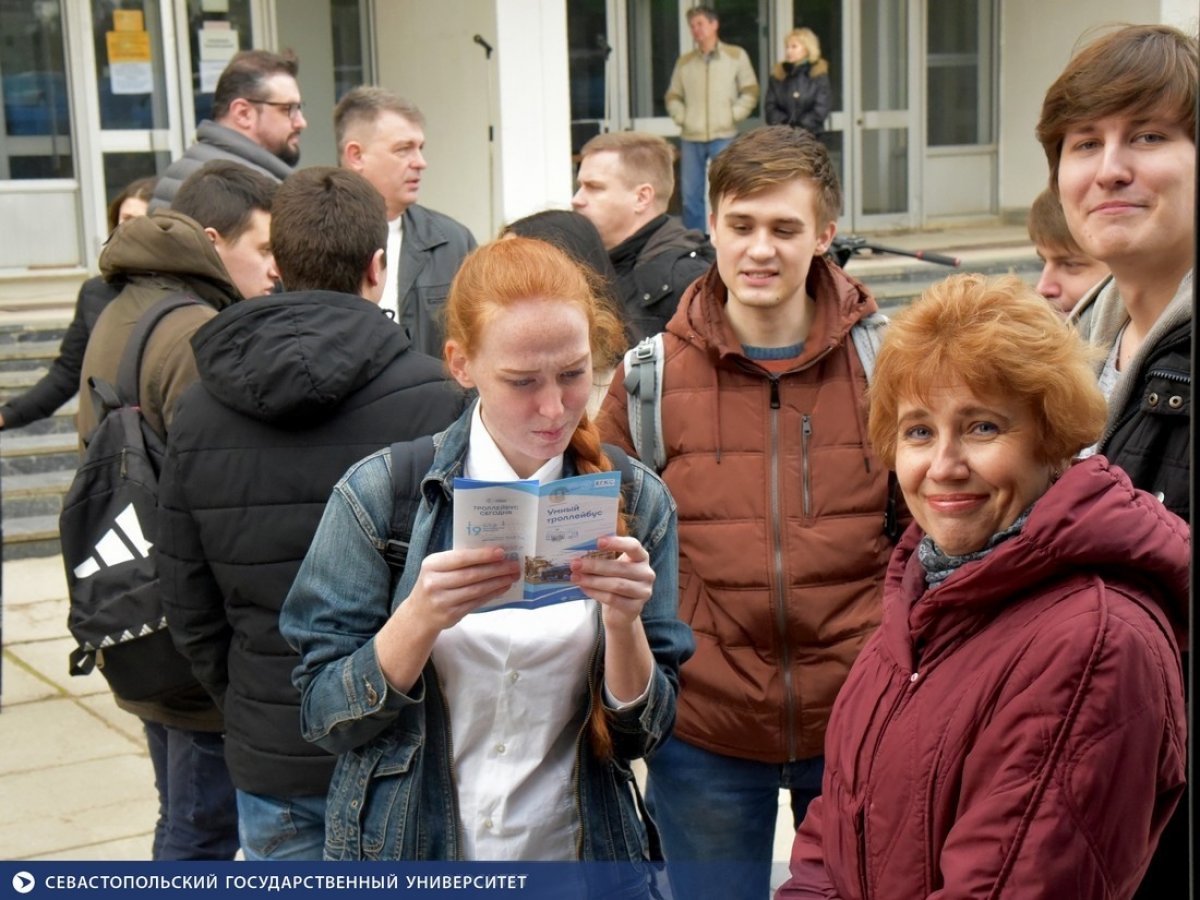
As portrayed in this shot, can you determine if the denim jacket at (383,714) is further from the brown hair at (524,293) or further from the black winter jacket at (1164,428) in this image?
the black winter jacket at (1164,428)

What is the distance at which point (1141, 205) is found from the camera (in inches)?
92.0

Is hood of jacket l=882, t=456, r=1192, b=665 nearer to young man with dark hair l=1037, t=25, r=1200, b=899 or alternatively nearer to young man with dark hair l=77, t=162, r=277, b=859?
young man with dark hair l=1037, t=25, r=1200, b=899

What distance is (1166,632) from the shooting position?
1.76 m

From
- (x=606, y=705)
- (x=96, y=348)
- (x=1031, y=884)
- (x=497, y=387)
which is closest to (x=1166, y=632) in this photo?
(x=1031, y=884)

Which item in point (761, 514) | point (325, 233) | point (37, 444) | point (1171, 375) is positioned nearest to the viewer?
point (1171, 375)

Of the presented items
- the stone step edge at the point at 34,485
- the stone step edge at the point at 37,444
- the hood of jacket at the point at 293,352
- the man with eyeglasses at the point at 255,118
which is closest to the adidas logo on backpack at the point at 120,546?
the hood of jacket at the point at 293,352

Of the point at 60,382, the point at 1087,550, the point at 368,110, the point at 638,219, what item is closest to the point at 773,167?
the point at 1087,550

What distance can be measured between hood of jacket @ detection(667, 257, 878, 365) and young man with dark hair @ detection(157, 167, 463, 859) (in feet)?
1.67

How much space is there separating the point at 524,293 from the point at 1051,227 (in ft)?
7.49

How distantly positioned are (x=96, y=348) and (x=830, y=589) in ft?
7.12

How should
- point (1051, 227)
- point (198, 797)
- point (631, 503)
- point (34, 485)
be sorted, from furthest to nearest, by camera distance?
point (34, 485) < point (1051, 227) < point (198, 797) < point (631, 503)

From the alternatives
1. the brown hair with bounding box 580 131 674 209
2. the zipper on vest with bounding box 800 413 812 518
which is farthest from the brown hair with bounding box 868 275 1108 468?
the brown hair with bounding box 580 131 674 209

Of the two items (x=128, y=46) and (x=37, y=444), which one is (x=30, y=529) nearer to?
(x=37, y=444)

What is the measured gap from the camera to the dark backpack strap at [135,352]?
3695 mm
